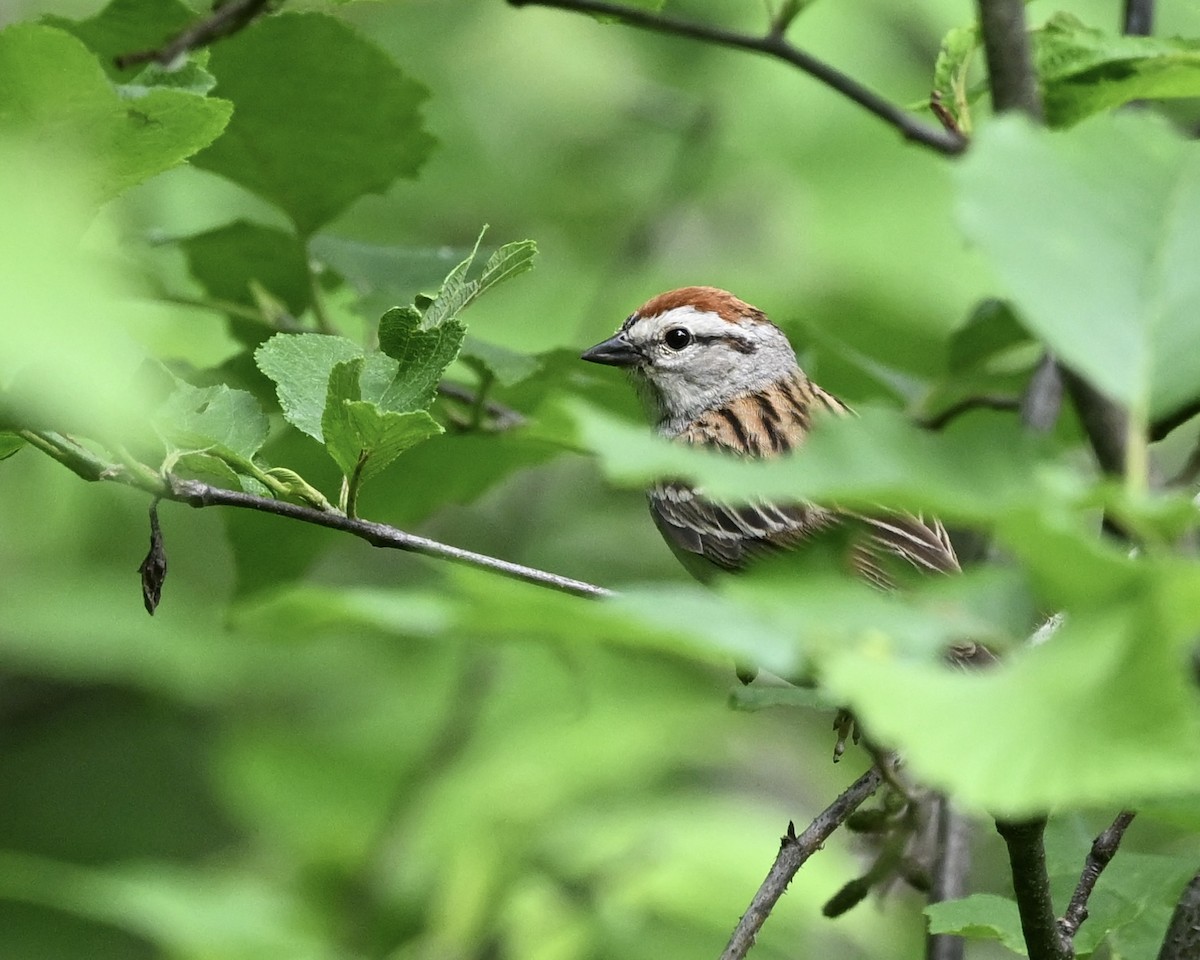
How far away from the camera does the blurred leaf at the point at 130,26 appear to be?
2010 mm

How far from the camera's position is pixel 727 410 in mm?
3504

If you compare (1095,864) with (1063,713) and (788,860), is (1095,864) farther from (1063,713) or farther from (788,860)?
(1063,713)

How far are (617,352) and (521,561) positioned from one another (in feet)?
3.45

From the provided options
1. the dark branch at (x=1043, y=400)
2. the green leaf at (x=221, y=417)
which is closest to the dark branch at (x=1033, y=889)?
the green leaf at (x=221, y=417)

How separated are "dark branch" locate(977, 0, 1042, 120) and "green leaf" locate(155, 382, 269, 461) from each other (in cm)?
82

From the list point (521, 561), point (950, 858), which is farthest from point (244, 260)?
point (521, 561)

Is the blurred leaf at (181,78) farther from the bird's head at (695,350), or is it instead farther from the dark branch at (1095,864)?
the bird's head at (695,350)

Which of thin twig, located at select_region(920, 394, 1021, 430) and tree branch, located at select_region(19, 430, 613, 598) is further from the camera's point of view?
thin twig, located at select_region(920, 394, 1021, 430)

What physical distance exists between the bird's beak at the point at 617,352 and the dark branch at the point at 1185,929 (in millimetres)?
1856

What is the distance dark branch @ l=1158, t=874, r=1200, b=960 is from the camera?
5.61 ft

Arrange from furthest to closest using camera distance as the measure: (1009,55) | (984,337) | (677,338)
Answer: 1. (677,338)
2. (984,337)
3. (1009,55)

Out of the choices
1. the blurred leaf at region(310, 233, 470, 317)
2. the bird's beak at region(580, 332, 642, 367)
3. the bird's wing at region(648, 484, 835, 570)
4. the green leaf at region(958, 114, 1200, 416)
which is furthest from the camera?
the bird's beak at region(580, 332, 642, 367)

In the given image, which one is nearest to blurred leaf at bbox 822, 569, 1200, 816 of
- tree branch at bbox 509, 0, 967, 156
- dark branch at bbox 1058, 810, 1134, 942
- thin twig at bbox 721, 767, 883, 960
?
thin twig at bbox 721, 767, 883, 960

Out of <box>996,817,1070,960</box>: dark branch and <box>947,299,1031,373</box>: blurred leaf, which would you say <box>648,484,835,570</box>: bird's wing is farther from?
<box>996,817,1070,960</box>: dark branch
